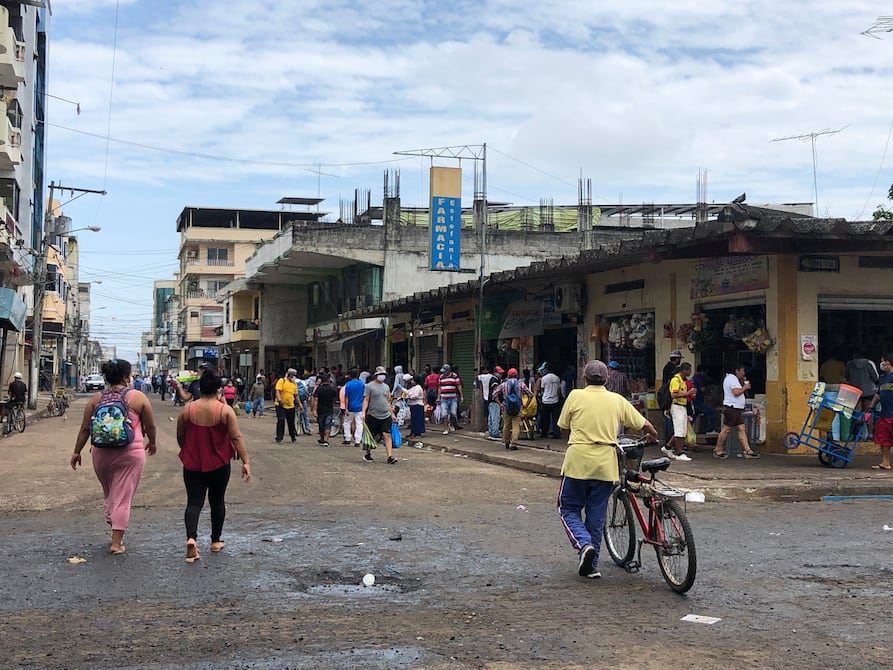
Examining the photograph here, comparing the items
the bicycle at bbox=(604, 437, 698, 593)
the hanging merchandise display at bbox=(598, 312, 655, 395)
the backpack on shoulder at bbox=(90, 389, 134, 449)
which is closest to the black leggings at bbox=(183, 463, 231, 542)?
the backpack on shoulder at bbox=(90, 389, 134, 449)

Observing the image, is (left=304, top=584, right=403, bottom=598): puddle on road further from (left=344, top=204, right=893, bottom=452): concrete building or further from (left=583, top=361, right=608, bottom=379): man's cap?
(left=344, top=204, right=893, bottom=452): concrete building

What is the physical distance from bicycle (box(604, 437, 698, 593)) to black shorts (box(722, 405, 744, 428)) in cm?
909

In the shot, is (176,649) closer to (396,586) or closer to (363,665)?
(363,665)

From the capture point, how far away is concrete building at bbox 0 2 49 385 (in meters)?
30.0

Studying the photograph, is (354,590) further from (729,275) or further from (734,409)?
(729,275)

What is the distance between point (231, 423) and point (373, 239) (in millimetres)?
31737

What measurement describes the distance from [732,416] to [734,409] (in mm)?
126

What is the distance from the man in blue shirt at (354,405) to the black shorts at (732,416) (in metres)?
6.93

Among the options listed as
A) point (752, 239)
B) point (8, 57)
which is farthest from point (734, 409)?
point (8, 57)

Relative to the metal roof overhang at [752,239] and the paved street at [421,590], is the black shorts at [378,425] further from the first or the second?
the metal roof overhang at [752,239]

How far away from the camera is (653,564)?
779 cm

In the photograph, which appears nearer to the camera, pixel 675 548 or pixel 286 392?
pixel 675 548

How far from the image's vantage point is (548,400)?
2073 cm

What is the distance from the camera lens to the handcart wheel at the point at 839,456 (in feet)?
48.7
